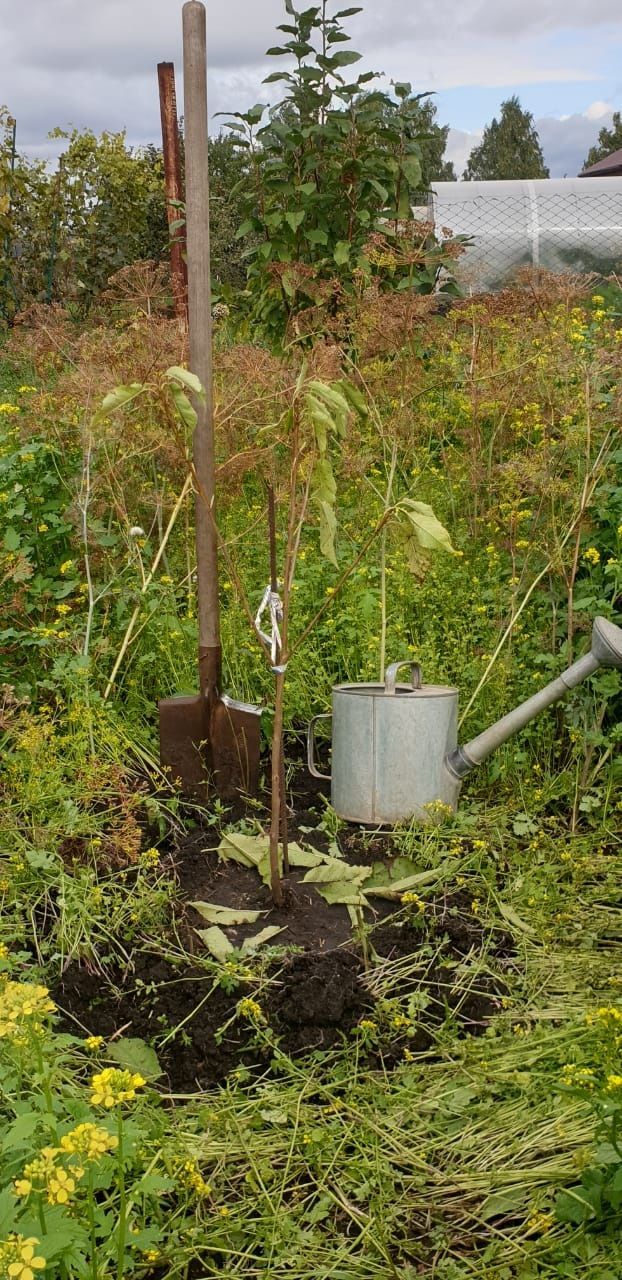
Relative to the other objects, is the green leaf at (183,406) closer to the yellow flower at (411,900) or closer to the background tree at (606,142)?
the yellow flower at (411,900)

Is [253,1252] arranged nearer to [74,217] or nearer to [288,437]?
[288,437]

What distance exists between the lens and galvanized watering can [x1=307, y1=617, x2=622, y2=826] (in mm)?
2760

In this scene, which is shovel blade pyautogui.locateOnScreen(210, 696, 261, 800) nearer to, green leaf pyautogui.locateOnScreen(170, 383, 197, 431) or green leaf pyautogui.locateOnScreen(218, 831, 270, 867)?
green leaf pyautogui.locateOnScreen(218, 831, 270, 867)

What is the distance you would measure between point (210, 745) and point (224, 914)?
0.66 metres

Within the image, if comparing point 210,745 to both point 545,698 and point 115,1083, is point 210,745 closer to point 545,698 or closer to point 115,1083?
point 545,698

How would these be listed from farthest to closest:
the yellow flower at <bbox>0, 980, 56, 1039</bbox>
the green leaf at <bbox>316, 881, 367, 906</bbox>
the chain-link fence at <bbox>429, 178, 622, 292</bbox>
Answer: the chain-link fence at <bbox>429, 178, 622, 292</bbox> → the green leaf at <bbox>316, 881, 367, 906</bbox> → the yellow flower at <bbox>0, 980, 56, 1039</bbox>

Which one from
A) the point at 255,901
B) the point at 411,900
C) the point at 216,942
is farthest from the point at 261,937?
the point at 411,900

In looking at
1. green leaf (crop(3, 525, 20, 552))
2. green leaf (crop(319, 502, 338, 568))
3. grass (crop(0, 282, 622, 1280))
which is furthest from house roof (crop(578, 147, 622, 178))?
green leaf (crop(319, 502, 338, 568))

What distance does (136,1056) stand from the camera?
1952 millimetres

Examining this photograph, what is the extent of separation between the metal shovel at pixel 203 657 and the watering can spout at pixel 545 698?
1.75 feet

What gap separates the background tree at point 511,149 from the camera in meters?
36.9

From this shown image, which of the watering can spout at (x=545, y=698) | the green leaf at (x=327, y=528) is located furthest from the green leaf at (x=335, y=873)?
the green leaf at (x=327, y=528)

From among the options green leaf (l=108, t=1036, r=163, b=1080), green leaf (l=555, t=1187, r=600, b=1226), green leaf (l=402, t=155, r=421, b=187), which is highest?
green leaf (l=402, t=155, r=421, b=187)

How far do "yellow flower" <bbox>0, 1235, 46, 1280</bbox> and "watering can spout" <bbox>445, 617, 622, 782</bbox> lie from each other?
1.79m
